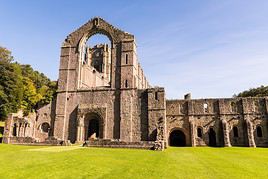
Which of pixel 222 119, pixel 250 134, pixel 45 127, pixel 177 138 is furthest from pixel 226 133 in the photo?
pixel 45 127

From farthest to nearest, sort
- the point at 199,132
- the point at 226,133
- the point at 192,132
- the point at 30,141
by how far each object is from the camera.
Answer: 1. the point at 199,132
2. the point at 192,132
3. the point at 226,133
4. the point at 30,141

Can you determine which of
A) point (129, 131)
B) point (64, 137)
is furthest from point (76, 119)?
point (129, 131)

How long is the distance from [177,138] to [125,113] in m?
8.83

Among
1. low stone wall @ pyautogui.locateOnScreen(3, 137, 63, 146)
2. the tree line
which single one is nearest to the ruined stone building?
low stone wall @ pyautogui.locateOnScreen(3, 137, 63, 146)

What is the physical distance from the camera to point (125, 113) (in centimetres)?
2592

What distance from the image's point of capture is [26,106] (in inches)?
1738

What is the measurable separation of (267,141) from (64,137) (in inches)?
1065

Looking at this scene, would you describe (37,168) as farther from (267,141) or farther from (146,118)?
(267,141)

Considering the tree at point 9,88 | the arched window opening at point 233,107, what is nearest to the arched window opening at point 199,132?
the arched window opening at point 233,107

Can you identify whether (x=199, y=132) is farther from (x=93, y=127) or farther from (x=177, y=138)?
(x=93, y=127)

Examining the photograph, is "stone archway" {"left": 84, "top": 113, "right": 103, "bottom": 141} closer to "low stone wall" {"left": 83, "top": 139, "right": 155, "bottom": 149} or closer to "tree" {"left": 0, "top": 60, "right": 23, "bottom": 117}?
"low stone wall" {"left": 83, "top": 139, "right": 155, "bottom": 149}

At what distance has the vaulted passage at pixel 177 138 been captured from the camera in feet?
93.3

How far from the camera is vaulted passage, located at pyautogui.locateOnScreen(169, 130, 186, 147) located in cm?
2844

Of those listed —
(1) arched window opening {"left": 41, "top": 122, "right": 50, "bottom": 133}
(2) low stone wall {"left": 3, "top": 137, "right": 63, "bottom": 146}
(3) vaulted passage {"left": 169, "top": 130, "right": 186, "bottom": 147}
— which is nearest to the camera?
(2) low stone wall {"left": 3, "top": 137, "right": 63, "bottom": 146}
